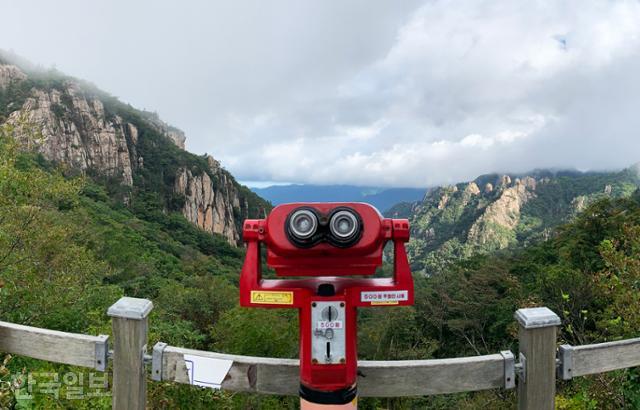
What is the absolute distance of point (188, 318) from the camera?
19203mm

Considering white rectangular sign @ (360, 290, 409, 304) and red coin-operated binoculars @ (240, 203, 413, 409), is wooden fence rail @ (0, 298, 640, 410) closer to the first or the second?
red coin-operated binoculars @ (240, 203, 413, 409)

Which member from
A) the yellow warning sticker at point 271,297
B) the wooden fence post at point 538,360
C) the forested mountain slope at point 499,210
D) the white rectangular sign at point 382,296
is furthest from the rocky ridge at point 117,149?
the wooden fence post at point 538,360

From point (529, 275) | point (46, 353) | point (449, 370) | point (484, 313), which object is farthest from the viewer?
point (529, 275)

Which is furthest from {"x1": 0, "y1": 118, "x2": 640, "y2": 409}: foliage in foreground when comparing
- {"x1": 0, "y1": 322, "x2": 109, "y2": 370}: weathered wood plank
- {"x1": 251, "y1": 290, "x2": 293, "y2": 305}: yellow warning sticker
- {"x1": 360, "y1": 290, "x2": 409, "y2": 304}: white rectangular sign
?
{"x1": 360, "y1": 290, "x2": 409, "y2": 304}: white rectangular sign

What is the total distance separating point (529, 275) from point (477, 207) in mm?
101129

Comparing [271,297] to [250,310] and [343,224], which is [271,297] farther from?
[250,310]

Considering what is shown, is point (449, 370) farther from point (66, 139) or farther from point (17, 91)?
point (17, 91)

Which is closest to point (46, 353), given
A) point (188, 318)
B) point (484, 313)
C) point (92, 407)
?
point (92, 407)

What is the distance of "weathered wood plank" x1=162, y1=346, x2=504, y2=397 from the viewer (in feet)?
6.88

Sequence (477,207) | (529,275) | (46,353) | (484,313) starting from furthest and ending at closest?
1. (477,207)
2. (529,275)
3. (484,313)
4. (46,353)

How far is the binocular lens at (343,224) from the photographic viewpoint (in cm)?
169

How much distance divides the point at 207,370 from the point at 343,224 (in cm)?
99

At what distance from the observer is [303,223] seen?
1709 millimetres

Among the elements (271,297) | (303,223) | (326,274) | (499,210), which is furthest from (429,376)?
(499,210)
